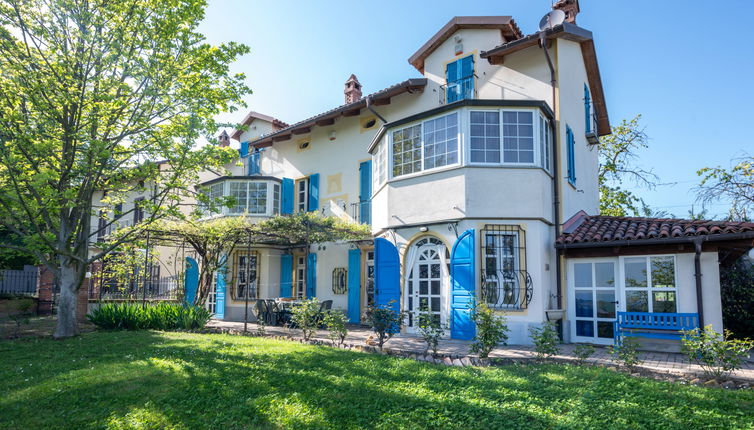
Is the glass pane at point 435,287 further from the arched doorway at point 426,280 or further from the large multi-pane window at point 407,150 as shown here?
the large multi-pane window at point 407,150

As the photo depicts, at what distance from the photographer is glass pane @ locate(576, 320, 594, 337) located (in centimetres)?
1055

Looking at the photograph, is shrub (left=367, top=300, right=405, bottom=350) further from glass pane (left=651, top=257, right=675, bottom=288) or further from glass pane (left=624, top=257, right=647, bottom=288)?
glass pane (left=651, top=257, right=675, bottom=288)

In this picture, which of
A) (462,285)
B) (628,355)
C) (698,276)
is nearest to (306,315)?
(462,285)

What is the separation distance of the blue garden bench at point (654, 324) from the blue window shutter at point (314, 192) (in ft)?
34.9

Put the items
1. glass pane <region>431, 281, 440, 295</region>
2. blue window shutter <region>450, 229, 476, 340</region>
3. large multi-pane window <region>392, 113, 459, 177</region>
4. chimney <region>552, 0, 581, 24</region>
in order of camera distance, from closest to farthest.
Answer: blue window shutter <region>450, 229, 476, 340</region> → large multi-pane window <region>392, 113, 459, 177</region> → glass pane <region>431, 281, 440, 295</region> → chimney <region>552, 0, 581, 24</region>

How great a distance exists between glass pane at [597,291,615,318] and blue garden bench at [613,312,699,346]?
1.00 meters

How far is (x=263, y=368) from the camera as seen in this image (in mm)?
7371

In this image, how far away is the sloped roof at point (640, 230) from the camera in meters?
8.91

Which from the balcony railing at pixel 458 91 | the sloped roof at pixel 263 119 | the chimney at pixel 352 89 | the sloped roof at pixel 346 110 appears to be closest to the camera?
the balcony railing at pixel 458 91

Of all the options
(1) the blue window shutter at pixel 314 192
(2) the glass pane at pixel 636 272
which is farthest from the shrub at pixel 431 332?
(1) the blue window shutter at pixel 314 192

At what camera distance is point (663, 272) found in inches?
384

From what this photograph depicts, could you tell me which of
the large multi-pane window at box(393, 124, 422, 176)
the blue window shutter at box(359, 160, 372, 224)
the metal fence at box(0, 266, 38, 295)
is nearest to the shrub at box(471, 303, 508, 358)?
the large multi-pane window at box(393, 124, 422, 176)

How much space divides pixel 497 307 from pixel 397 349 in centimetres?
269

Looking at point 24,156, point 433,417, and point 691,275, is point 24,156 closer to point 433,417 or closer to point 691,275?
point 433,417
